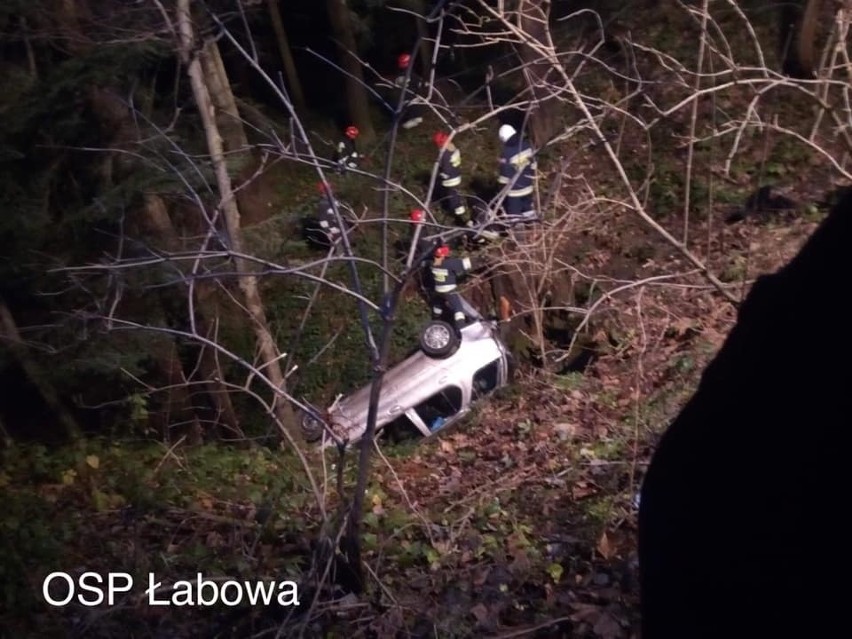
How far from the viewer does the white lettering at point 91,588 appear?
5.14m

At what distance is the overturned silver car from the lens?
9.31 meters

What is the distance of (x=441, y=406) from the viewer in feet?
Result: 31.1

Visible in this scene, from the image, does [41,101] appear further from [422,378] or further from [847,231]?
[847,231]

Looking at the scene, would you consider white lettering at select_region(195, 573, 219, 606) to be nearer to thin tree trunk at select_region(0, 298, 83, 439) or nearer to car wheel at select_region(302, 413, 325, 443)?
car wheel at select_region(302, 413, 325, 443)

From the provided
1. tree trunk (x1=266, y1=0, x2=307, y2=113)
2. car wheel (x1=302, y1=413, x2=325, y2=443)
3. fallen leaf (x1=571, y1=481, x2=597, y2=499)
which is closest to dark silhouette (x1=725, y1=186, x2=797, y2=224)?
fallen leaf (x1=571, y1=481, x2=597, y2=499)

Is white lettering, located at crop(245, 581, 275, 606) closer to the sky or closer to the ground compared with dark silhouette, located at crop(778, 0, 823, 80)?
closer to the sky

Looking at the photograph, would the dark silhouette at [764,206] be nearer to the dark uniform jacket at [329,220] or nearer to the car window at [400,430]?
the car window at [400,430]

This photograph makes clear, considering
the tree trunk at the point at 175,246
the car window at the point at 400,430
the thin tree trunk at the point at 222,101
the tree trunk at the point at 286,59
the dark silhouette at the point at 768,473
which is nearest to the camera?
the dark silhouette at the point at 768,473

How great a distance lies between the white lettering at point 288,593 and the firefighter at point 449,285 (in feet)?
17.8

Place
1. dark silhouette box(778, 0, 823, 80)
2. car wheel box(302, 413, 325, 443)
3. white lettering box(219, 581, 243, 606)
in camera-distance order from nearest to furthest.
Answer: white lettering box(219, 581, 243, 606)
car wheel box(302, 413, 325, 443)
dark silhouette box(778, 0, 823, 80)

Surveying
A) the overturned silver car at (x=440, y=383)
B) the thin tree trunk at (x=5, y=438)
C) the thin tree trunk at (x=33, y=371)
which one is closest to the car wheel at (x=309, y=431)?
the overturned silver car at (x=440, y=383)

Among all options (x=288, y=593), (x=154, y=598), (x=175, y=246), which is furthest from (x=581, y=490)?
(x=175, y=246)

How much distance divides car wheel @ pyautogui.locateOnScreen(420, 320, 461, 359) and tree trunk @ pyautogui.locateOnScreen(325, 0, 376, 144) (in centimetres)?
507

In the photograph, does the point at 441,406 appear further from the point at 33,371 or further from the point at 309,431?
the point at 33,371
